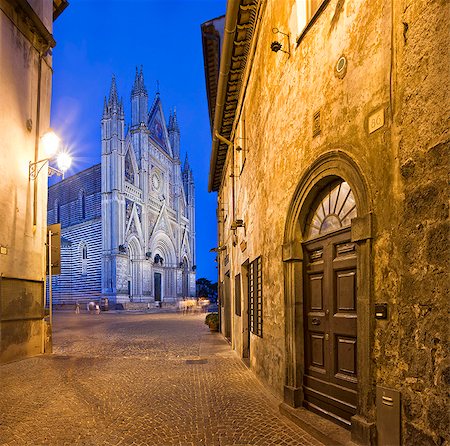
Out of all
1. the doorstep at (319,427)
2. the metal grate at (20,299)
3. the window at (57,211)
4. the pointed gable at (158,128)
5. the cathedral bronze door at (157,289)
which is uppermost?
the pointed gable at (158,128)

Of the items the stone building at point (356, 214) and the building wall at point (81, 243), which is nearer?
the stone building at point (356, 214)

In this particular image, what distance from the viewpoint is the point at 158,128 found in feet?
196

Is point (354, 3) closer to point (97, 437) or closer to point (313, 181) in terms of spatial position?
point (313, 181)

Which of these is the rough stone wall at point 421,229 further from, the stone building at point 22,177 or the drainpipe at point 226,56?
the stone building at point 22,177

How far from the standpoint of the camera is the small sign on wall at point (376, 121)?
3.65 metres

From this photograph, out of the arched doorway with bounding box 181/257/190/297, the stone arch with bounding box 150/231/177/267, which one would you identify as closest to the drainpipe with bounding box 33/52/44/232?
the stone arch with bounding box 150/231/177/267

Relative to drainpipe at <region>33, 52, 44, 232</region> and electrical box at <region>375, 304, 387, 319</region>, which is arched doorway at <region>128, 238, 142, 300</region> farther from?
electrical box at <region>375, 304, 387, 319</region>

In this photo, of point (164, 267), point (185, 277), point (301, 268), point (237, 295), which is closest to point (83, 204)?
point (164, 267)

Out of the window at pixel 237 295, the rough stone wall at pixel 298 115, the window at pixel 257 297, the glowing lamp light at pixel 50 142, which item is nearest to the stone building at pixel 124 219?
the window at pixel 237 295

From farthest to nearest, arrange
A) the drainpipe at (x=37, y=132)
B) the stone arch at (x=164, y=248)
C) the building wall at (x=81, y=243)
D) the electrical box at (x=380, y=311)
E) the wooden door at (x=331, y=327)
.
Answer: the stone arch at (x=164, y=248), the building wall at (x=81, y=243), the drainpipe at (x=37, y=132), the wooden door at (x=331, y=327), the electrical box at (x=380, y=311)

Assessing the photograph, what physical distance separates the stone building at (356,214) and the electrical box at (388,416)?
0.05 feet

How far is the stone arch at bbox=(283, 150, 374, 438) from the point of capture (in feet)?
12.3

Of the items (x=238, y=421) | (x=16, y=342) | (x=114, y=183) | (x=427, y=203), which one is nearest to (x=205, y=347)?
(x=16, y=342)

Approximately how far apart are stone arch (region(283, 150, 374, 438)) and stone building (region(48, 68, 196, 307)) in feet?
127
